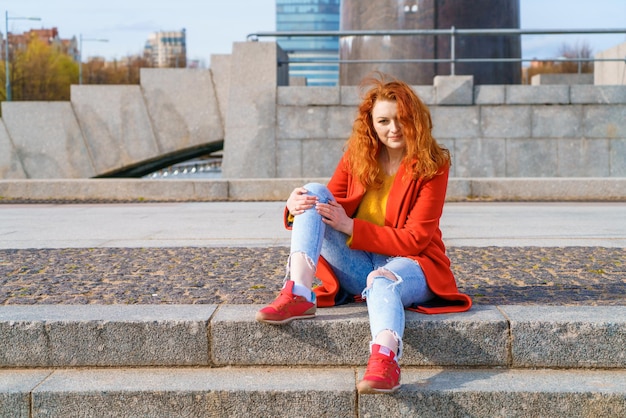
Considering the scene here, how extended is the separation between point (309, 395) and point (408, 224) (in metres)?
0.94

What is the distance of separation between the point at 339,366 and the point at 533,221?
471 cm

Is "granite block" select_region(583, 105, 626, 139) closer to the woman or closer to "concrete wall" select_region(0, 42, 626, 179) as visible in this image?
"concrete wall" select_region(0, 42, 626, 179)

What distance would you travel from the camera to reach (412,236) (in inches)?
139

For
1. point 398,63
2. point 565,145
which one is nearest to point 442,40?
point 398,63

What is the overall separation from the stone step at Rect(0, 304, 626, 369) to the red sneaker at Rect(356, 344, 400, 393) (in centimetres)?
36

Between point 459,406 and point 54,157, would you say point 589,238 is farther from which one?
point 54,157

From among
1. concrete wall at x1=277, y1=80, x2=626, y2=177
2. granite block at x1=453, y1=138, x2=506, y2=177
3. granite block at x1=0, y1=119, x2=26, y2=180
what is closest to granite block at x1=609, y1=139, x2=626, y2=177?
concrete wall at x1=277, y1=80, x2=626, y2=177

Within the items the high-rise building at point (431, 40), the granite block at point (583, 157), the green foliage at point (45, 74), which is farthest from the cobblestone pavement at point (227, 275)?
the green foliage at point (45, 74)

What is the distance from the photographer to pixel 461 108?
449 inches

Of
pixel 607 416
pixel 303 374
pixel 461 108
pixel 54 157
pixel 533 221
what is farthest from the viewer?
pixel 54 157

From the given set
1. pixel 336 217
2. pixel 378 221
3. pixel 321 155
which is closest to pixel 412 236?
pixel 378 221

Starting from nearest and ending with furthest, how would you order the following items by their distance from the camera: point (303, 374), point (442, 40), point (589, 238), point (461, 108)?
point (303, 374) → point (589, 238) → point (461, 108) → point (442, 40)

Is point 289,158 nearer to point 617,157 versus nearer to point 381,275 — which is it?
point 617,157

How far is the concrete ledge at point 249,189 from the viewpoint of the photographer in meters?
10.1
